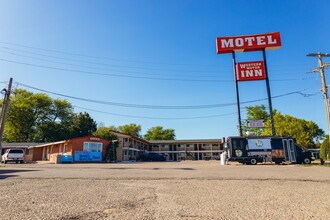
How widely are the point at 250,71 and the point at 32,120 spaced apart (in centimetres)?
4887

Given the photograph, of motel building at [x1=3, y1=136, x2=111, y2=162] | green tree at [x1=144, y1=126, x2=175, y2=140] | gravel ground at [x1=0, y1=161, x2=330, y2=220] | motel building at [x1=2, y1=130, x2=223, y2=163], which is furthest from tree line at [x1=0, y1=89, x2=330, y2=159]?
gravel ground at [x1=0, y1=161, x2=330, y2=220]

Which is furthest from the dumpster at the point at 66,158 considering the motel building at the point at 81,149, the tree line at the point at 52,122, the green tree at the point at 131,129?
the green tree at the point at 131,129

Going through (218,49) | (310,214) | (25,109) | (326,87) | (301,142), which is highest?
(218,49)

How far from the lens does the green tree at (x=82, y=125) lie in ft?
182

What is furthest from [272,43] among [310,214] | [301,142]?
[310,214]

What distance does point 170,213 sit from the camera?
4180mm

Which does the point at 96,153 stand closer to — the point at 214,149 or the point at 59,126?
the point at 59,126

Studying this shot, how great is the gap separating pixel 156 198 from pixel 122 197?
79 cm

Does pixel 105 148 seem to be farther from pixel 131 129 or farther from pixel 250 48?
pixel 131 129

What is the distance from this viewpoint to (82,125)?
184ft

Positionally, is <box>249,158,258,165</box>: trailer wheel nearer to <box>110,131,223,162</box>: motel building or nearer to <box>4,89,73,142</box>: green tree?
<box>110,131,223,162</box>: motel building

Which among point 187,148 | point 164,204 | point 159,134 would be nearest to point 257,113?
point 187,148

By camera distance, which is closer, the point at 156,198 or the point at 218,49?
the point at 156,198

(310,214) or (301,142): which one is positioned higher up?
(301,142)
